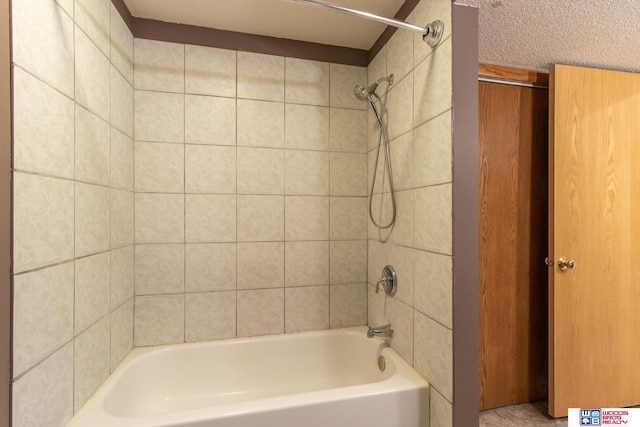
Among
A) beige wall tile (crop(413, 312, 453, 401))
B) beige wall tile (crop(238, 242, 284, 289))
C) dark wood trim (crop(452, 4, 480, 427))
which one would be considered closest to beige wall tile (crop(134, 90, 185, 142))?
beige wall tile (crop(238, 242, 284, 289))

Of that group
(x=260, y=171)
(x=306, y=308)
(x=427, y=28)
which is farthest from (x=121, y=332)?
(x=427, y=28)

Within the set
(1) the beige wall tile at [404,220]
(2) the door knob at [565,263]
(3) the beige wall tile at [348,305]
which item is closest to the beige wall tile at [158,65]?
(1) the beige wall tile at [404,220]

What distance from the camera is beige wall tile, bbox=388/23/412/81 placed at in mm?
1324

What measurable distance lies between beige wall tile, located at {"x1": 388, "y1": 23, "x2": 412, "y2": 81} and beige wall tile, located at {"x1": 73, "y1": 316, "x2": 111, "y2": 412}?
5.61 feet

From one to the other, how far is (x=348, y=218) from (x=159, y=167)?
1.10 meters

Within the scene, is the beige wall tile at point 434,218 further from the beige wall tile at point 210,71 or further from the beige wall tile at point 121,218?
the beige wall tile at point 121,218

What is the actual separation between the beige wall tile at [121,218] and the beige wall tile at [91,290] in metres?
0.12

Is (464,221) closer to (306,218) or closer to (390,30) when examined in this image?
(306,218)

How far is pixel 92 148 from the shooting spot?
1.09 metres

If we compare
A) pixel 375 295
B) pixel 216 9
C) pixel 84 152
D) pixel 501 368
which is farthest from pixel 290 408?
pixel 216 9

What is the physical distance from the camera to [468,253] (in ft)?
3.44

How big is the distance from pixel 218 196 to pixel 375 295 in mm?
1068

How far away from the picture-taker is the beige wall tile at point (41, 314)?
2.36ft

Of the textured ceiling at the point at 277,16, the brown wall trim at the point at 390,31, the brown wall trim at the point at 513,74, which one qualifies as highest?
the textured ceiling at the point at 277,16
